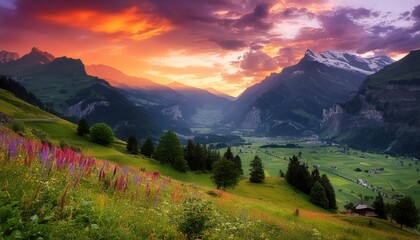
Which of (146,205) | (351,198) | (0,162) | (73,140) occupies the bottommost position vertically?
(351,198)

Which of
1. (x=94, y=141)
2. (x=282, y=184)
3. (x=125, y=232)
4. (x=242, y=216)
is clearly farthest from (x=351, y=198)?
(x=125, y=232)

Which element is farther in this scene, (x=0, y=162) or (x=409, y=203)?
(x=409, y=203)

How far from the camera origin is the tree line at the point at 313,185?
3875 inches

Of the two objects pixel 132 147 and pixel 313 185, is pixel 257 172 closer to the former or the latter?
pixel 313 185

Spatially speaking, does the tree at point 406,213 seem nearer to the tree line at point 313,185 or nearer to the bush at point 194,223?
the tree line at point 313,185

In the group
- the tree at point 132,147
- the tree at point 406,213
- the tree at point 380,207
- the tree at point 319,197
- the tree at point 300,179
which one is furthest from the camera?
the tree at point 132,147

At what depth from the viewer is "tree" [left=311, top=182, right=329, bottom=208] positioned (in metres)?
97.8

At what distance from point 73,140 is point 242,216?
89.4 meters

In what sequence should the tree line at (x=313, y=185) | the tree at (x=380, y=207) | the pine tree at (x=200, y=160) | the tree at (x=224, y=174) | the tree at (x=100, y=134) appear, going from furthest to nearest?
the pine tree at (x=200, y=160)
the tree at (x=380, y=207)
the tree at (x=100, y=134)
the tree line at (x=313, y=185)
the tree at (x=224, y=174)

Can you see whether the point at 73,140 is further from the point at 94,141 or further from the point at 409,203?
the point at 409,203

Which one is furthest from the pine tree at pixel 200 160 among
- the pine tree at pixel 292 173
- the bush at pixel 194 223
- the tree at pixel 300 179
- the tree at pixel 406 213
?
the bush at pixel 194 223

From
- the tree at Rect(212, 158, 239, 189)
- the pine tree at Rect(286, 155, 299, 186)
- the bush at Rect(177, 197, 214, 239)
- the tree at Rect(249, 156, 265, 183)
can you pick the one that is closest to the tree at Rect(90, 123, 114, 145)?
the tree at Rect(212, 158, 239, 189)

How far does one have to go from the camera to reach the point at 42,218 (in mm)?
10078

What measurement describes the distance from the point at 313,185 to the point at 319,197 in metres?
5.04
